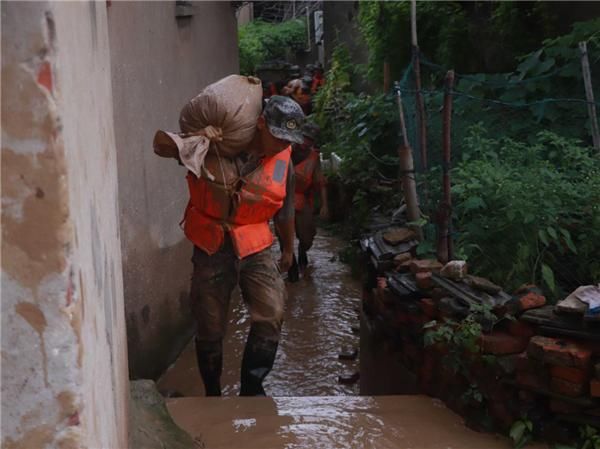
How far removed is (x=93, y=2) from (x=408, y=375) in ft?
9.83

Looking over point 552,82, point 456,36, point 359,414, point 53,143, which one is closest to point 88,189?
point 53,143

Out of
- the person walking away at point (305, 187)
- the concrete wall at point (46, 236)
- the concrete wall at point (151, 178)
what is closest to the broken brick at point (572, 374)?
the concrete wall at point (46, 236)

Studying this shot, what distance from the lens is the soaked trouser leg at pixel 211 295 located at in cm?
388

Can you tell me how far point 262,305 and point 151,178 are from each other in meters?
1.49

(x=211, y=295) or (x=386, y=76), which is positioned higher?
(x=386, y=76)

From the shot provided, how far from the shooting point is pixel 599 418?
3025 mm

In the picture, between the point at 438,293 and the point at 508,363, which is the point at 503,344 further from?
the point at 438,293

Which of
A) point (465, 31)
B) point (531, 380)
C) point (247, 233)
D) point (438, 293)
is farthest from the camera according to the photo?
point (465, 31)

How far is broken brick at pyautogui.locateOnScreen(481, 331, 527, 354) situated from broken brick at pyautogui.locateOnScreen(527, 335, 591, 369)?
0.12m

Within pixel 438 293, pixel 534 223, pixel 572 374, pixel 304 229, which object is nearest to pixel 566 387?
pixel 572 374

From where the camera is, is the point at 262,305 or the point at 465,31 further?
the point at 465,31

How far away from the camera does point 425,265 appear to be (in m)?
3.98

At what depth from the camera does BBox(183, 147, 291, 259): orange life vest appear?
12.0 feet

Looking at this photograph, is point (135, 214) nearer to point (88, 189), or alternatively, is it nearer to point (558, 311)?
point (558, 311)
